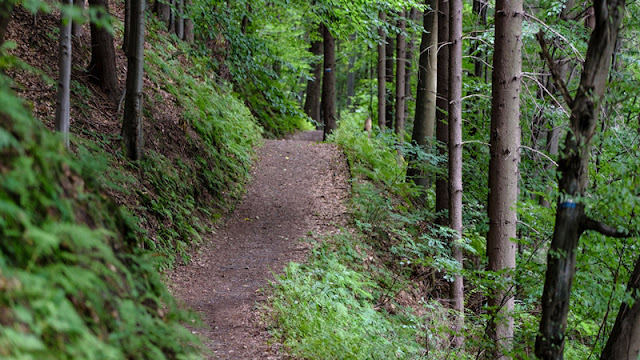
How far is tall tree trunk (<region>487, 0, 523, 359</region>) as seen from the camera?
6012 millimetres

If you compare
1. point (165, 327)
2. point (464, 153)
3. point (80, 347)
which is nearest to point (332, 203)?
point (464, 153)

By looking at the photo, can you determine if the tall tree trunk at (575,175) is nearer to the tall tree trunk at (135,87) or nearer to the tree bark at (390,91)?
the tall tree trunk at (135,87)

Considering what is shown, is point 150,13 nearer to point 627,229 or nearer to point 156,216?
point 156,216

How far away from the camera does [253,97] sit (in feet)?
62.5

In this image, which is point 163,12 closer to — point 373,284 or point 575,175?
point 373,284

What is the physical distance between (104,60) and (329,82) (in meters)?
8.44

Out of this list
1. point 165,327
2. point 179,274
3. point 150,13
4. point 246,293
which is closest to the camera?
point 165,327

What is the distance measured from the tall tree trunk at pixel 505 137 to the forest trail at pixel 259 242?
3.16 meters

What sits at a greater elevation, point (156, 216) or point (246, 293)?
point (156, 216)

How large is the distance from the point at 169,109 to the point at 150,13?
4.98m

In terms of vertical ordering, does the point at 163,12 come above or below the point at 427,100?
above

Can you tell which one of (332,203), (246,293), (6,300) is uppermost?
(6,300)

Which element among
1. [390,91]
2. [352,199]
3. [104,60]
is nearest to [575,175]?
[352,199]

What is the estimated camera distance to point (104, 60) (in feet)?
28.9
